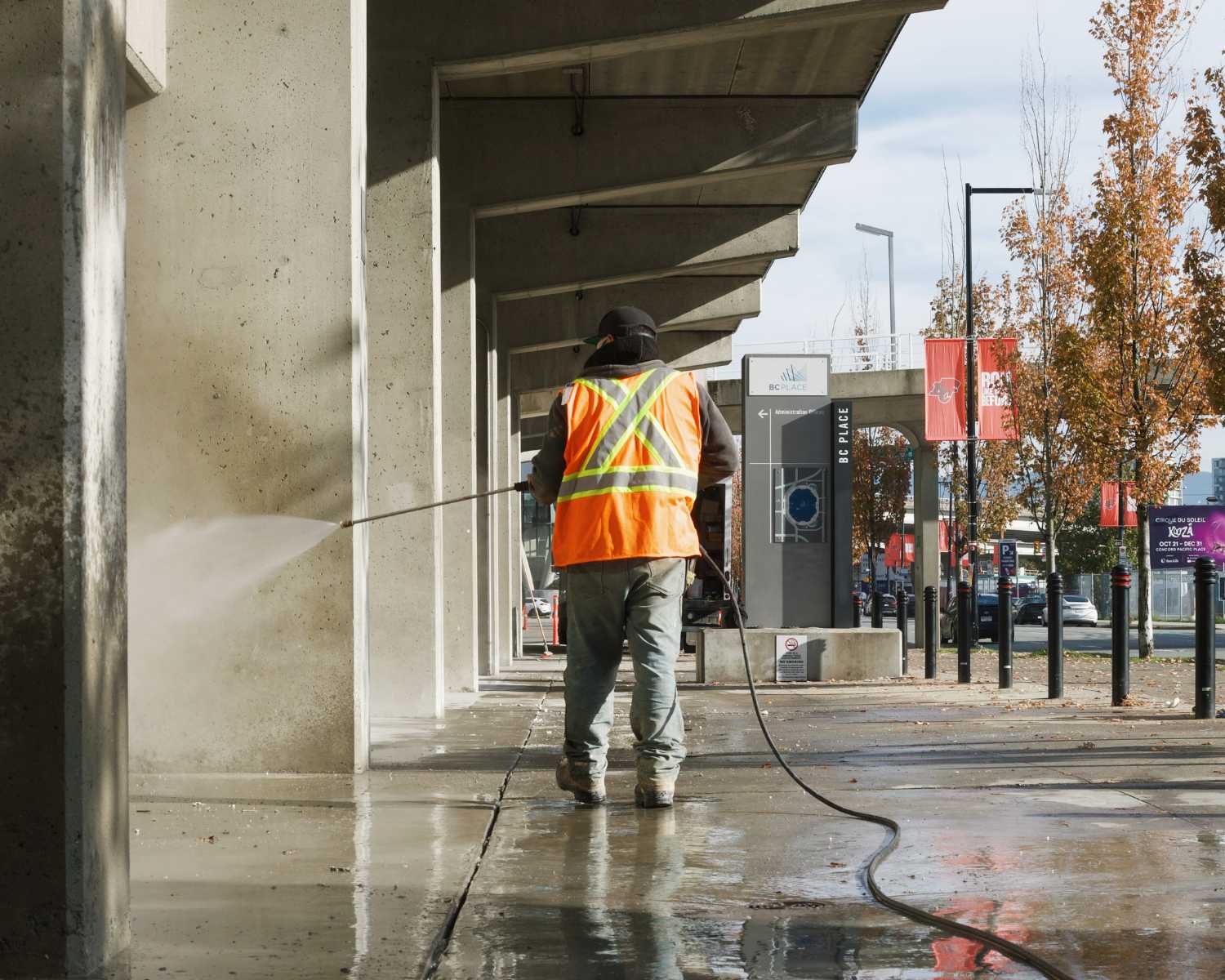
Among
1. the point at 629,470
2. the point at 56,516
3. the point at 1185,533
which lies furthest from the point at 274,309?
the point at 1185,533

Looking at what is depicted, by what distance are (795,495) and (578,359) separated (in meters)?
10.8

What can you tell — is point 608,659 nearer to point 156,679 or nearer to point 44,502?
point 156,679

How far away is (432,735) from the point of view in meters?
9.95

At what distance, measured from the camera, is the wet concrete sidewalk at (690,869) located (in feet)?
12.3

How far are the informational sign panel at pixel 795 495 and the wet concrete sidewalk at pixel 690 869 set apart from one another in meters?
11.0

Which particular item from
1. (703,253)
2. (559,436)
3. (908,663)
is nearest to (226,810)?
(559,436)

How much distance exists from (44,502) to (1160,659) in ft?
76.0

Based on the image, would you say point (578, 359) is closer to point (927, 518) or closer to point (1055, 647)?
point (927, 518)

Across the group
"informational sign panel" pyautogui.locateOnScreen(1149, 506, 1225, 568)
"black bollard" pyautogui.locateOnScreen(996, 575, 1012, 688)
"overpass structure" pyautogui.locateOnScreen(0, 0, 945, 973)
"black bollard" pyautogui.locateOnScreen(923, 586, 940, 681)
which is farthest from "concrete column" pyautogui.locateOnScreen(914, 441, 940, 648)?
"black bollard" pyautogui.locateOnScreen(996, 575, 1012, 688)

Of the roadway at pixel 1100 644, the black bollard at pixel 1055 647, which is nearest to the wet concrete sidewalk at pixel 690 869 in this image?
the black bollard at pixel 1055 647

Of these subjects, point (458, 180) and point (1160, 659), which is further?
point (1160, 659)

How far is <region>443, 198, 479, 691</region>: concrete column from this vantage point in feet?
48.9

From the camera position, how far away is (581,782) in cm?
646

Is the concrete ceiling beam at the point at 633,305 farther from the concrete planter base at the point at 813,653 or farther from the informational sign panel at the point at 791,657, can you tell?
the informational sign panel at the point at 791,657
